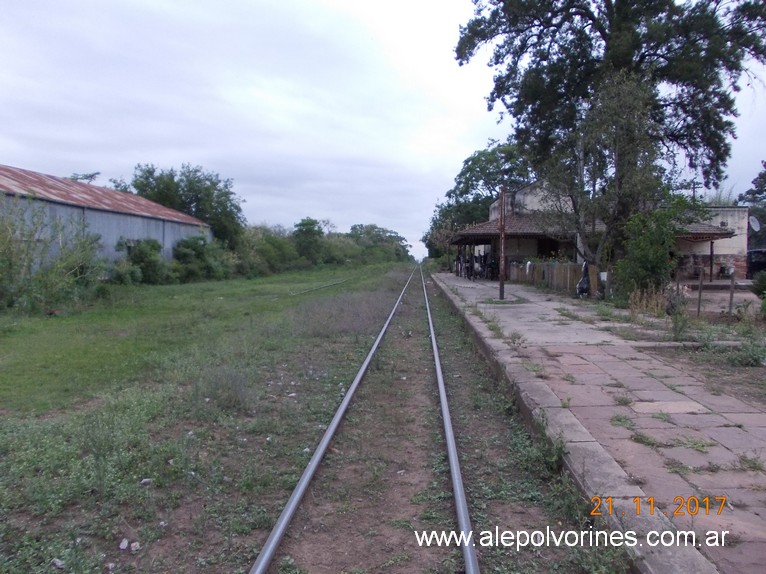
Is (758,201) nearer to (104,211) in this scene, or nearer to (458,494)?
(104,211)

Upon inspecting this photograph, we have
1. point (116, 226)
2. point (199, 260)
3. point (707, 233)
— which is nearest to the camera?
point (707, 233)

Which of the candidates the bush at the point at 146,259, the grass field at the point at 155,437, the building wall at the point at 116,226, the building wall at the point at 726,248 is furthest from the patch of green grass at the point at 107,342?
the building wall at the point at 726,248

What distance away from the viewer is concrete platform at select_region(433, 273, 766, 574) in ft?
11.1

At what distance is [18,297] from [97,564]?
1408 cm

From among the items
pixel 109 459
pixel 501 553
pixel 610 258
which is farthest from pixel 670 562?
pixel 610 258

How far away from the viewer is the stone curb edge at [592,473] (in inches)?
121

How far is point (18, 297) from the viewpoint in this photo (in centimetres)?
1516

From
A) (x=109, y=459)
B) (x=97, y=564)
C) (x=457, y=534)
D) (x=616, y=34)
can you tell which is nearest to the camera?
(x=97, y=564)

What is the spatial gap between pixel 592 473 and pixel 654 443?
100cm

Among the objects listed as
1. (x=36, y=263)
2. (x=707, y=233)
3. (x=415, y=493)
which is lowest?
(x=415, y=493)

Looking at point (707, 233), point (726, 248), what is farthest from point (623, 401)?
point (726, 248)

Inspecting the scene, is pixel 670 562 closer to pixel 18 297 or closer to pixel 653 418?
pixel 653 418

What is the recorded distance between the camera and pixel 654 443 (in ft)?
16.0

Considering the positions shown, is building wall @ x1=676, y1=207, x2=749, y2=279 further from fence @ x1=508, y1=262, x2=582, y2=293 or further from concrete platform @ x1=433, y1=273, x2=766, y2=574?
concrete platform @ x1=433, y1=273, x2=766, y2=574
